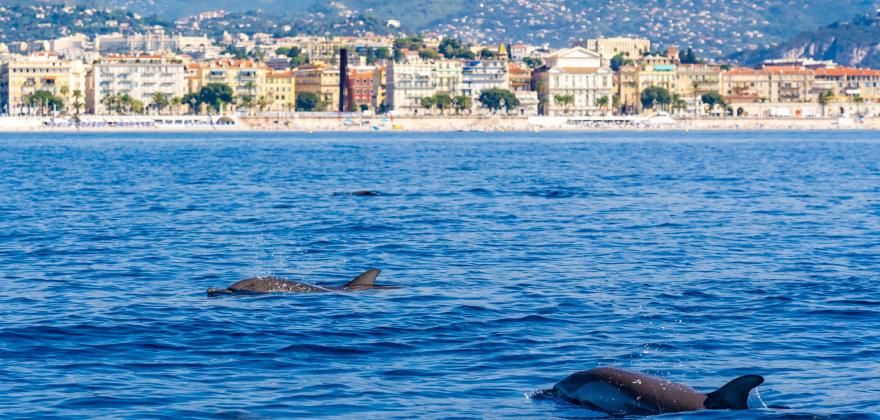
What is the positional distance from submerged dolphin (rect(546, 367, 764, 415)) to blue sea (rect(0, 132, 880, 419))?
0.56 feet

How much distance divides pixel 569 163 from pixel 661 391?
65.6 meters

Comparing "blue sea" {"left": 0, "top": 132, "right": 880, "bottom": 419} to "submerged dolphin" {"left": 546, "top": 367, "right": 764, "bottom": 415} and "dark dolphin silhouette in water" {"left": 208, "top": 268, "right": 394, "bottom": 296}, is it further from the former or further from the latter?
"dark dolphin silhouette in water" {"left": 208, "top": 268, "right": 394, "bottom": 296}

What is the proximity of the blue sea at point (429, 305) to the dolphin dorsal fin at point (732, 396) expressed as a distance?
0.43 feet

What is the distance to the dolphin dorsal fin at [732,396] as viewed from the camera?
14.0m

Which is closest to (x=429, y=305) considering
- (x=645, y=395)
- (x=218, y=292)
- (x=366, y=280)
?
(x=366, y=280)

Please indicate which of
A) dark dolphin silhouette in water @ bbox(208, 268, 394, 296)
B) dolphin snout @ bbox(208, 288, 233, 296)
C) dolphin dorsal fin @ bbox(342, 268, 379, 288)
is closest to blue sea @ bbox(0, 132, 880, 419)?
dolphin snout @ bbox(208, 288, 233, 296)

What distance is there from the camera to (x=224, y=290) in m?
22.1

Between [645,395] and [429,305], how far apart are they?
7192 millimetres

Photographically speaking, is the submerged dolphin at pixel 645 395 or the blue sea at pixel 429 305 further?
the blue sea at pixel 429 305

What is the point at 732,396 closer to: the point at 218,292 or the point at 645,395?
the point at 645,395

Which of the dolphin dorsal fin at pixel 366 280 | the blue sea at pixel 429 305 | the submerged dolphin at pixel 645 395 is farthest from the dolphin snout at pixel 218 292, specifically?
the submerged dolphin at pixel 645 395

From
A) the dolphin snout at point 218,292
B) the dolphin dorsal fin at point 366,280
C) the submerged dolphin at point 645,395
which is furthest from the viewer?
the dolphin dorsal fin at point 366,280

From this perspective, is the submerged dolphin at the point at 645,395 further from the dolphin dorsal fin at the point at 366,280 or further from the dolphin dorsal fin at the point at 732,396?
the dolphin dorsal fin at the point at 366,280

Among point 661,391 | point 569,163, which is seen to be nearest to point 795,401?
point 661,391
